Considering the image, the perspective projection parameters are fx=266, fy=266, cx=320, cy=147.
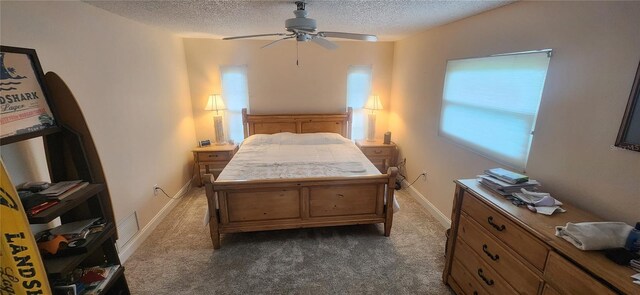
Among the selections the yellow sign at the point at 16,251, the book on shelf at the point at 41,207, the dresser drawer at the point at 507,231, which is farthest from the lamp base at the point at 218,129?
the dresser drawer at the point at 507,231

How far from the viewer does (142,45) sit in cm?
281

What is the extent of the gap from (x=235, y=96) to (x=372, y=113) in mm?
2176

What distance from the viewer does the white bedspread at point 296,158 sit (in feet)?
9.09

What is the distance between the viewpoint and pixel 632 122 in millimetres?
1292

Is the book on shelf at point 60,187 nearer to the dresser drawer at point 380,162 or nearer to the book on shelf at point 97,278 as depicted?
the book on shelf at point 97,278

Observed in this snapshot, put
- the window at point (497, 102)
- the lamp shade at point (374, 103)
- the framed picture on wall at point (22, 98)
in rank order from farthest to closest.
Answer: the lamp shade at point (374, 103), the window at point (497, 102), the framed picture on wall at point (22, 98)

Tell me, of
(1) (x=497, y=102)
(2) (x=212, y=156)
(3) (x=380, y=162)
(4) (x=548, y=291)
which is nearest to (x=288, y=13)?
(1) (x=497, y=102)

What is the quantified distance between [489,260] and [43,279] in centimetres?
231

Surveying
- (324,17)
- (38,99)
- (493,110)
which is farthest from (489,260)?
(38,99)

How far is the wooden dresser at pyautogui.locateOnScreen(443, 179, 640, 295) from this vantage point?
1.08m

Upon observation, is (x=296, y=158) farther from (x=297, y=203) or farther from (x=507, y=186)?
(x=507, y=186)

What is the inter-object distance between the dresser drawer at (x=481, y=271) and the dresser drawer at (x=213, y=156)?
314cm

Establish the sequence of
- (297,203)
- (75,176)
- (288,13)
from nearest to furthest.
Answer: (75,176) → (288,13) → (297,203)

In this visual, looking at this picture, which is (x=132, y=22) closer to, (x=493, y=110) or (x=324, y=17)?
(x=324, y=17)
